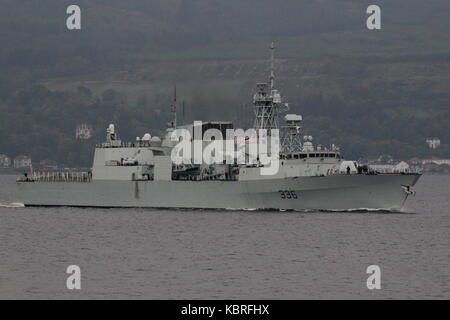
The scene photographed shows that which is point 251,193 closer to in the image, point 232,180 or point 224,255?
point 232,180

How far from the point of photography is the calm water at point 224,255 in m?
37.6

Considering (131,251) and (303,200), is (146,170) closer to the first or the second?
(303,200)

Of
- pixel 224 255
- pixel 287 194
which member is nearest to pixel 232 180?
pixel 287 194

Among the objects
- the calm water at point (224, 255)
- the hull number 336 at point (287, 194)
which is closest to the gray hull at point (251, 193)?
the hull number 336 at point (287, 194)

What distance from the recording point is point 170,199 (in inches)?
2776

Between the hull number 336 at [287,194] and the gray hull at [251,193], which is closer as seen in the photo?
the gray hull at [251,193]

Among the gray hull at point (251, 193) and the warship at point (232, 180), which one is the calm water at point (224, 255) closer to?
the gray hull at point (251, 193)

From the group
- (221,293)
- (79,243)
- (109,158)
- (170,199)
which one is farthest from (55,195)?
(221,293)

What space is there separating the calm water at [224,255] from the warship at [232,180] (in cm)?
167

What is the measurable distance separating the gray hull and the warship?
6 cm

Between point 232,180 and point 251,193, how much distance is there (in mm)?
1963

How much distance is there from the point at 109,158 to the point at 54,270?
110ft

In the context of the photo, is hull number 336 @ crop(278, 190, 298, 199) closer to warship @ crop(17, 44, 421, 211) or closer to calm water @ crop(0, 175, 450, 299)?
warship @ crop(17, 44, 421, 211)
